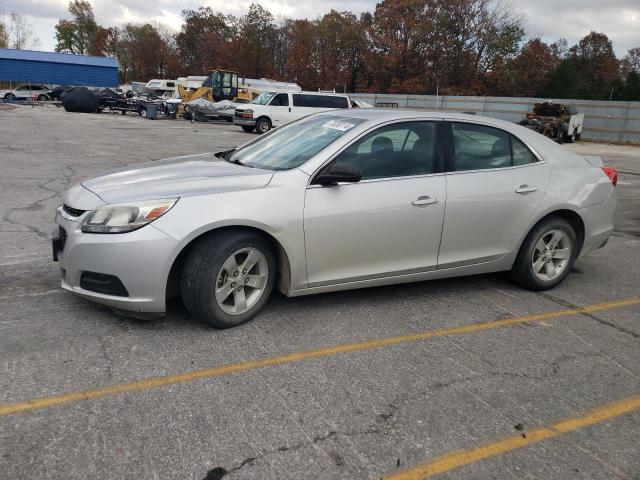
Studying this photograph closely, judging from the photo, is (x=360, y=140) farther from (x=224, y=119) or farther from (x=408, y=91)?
(x=408, y=91)

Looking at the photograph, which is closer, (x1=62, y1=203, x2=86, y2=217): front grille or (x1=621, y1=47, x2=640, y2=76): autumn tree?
(x1=62, y1=203, x2=86, y2=217): front grille

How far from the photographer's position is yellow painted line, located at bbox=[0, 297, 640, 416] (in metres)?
2.77

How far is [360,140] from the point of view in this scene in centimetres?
406

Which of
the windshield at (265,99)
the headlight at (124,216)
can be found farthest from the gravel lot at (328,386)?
the windshield at (265,99)

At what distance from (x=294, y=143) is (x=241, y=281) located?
1330 mm

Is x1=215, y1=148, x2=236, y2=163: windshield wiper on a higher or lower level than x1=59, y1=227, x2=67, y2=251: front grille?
higher

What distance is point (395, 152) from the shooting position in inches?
166

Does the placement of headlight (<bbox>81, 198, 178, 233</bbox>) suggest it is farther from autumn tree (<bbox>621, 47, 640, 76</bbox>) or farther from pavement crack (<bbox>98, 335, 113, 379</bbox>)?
autumn tree (<bbox>621, 47, 640, 76</bbox>)

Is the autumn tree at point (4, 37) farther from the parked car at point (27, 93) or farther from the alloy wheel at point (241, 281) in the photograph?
the alloy wheel at point (241, 281)

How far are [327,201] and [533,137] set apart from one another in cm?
227

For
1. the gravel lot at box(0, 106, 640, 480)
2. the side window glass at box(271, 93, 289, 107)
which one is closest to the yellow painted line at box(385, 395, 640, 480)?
the gravel lot at box(0, 106, 640, 480)

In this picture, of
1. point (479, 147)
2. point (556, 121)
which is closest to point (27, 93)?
point (556, 121)

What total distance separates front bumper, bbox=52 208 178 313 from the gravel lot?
0.86 ft

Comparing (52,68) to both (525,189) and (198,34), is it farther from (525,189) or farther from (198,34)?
(525,189)
